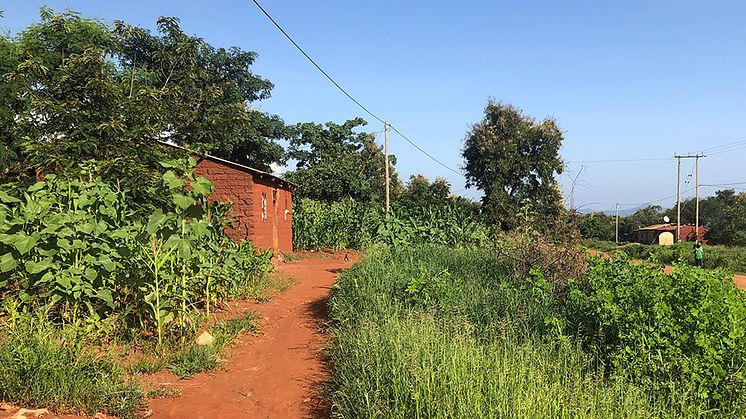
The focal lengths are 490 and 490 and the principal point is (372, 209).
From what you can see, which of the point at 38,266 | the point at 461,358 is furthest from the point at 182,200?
the point at 461,358

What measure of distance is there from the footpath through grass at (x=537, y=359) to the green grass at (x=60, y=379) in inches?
71.7

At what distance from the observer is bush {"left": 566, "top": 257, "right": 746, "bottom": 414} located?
159 inches

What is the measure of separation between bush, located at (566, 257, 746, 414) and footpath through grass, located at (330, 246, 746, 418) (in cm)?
1

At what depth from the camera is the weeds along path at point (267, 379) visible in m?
4.27

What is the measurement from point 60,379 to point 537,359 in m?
3.98

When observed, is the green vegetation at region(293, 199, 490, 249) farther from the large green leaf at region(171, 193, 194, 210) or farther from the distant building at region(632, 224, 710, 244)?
the distant building at region(632, 224, 710, 244)

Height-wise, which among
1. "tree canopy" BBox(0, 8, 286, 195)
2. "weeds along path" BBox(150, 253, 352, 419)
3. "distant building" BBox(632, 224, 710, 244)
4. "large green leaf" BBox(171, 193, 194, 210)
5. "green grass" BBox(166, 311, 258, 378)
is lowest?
"distant building" BBox(632, 224, 710, 244)

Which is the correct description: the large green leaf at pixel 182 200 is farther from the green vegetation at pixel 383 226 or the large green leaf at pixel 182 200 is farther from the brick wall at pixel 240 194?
the green vegetation at pixel 383 226

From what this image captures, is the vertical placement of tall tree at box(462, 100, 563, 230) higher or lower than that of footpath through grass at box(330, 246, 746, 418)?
higher

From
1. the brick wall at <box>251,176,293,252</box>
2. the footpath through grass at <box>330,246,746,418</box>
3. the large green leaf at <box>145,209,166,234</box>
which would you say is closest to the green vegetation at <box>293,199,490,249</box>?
the brick wall at <box>251,176,293,252</box>

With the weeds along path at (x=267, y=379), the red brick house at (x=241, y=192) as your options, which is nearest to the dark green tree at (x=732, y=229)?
the red brick house at (x=241, y=192)

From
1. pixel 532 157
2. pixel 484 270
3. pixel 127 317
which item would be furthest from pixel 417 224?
pixel 532 157

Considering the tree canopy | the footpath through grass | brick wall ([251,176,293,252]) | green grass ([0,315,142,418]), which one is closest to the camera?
the footpath through grass

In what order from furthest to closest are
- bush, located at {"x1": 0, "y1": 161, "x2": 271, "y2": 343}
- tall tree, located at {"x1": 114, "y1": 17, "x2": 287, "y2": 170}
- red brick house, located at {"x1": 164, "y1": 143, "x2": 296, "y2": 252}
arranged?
tall tree, located at {"x1": 114, "y1": 17, "x2": 287, "y2": 170} < red brick house, located at {"x1": 164, "y1": 143, "x2": 296, "y2": 252} < bush, located at {"x1": 0, "y1": 161, "x2": 271, "y2": 343}
